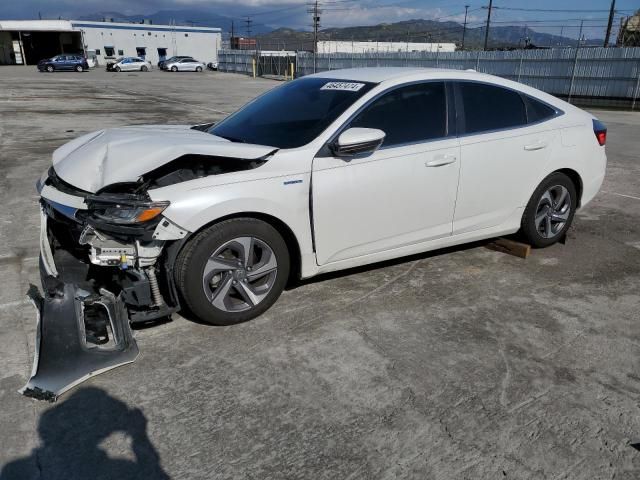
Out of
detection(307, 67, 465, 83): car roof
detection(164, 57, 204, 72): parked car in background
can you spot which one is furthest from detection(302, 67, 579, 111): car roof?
detection(164, 57, 204, 72): parked car in background

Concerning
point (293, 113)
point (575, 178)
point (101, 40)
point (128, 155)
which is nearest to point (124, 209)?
point (128, 155)

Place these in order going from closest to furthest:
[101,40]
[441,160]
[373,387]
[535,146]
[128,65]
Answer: [373,387] → [441,160] → [535,146] → [128,65] → [101,40]

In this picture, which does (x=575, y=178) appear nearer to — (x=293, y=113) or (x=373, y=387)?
(x=293, y=113)

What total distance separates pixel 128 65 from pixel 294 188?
5407 cm

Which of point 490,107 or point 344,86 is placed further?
point 490,107

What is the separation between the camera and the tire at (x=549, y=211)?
16.0 feet

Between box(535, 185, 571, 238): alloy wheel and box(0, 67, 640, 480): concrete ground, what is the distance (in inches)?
16.5

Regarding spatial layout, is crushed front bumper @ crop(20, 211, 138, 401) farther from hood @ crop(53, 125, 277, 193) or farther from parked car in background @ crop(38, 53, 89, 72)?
parked car in background @ crop(38, 53, 89, 72)

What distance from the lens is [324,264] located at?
3.87m

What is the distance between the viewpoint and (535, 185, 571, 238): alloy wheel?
498cm

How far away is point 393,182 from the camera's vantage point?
3932 millimetres

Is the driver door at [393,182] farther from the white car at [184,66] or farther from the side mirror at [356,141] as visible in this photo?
the white car at [184,66]

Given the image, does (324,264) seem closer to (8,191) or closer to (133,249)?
(133,249)

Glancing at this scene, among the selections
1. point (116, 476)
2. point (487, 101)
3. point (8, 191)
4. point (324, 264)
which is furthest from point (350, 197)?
point (8, 191)
